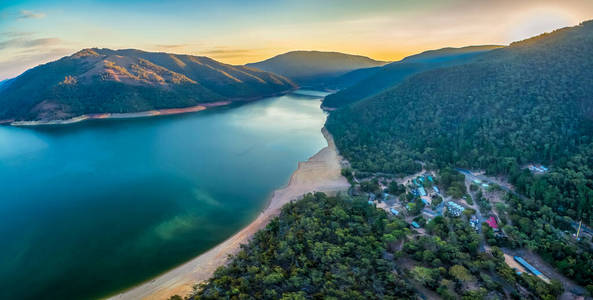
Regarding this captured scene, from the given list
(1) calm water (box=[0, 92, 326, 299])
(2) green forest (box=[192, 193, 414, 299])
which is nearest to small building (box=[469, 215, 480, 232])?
(2) green forest (box=[192, 193, 414, 299])

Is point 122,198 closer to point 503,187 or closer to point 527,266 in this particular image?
point 527,266

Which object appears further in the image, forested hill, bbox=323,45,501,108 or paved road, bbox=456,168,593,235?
forested hill, bbox=323,45,501,108

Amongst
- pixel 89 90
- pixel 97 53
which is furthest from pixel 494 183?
pixel 97 53

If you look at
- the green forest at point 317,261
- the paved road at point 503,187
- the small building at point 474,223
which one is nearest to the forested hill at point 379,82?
the paved road at point 503,187

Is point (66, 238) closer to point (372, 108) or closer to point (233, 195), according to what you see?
point (233, 195)

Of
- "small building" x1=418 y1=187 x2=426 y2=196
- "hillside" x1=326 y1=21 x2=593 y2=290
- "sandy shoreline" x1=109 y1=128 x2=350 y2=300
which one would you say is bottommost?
"sandy shoreline" x1=109 y1=128 x2=350 y2=300

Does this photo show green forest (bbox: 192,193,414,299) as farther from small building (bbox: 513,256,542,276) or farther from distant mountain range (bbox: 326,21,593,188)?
distant mountain range (bbox: 326,21,593,188)
